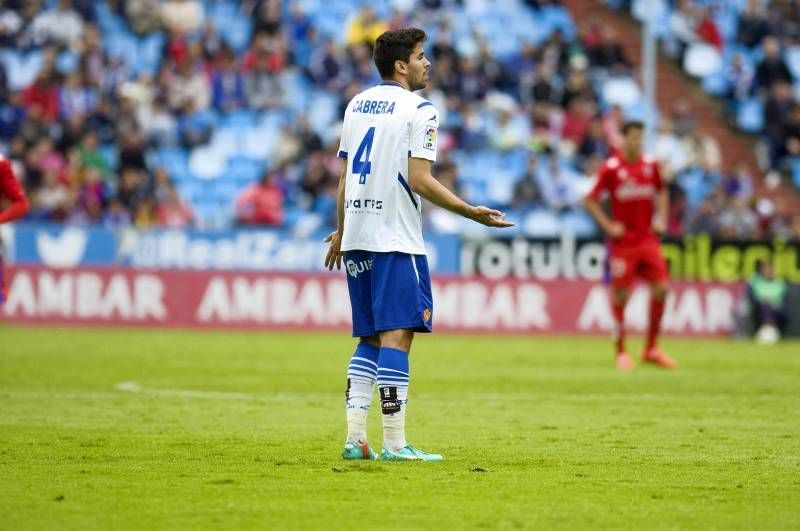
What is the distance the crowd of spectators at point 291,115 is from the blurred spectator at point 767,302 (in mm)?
2484

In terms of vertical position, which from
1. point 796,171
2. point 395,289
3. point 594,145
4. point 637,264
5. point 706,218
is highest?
point 594,145

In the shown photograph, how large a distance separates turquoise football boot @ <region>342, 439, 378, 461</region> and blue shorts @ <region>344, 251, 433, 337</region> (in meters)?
0.63

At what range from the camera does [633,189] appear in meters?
16.9

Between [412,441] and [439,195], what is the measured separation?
202 cm

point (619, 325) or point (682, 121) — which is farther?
point (682, 121)

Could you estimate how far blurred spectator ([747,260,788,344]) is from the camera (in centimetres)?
2277

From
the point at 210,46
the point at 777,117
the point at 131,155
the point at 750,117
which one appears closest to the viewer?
the point at 131,155

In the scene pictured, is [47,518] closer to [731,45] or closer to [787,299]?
[787,299]

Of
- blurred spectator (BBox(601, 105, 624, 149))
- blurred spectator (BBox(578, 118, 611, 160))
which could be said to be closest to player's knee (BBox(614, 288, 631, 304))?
blurred spectator (BBox(578, 118, 611, 160))

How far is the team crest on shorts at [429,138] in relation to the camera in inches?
331

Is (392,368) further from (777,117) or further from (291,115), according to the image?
(777,117)

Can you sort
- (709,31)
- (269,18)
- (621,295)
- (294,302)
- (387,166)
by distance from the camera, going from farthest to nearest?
1. (709,31)
2. (269,18)
3. (294,302)
4. (621,295)
5. (387,166)

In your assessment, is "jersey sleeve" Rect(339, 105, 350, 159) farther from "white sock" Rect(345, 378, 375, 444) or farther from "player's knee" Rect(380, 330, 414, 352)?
"white sock" Rect(345, 378, 375, 444)

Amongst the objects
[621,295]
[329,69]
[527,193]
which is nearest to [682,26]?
[527,193]
